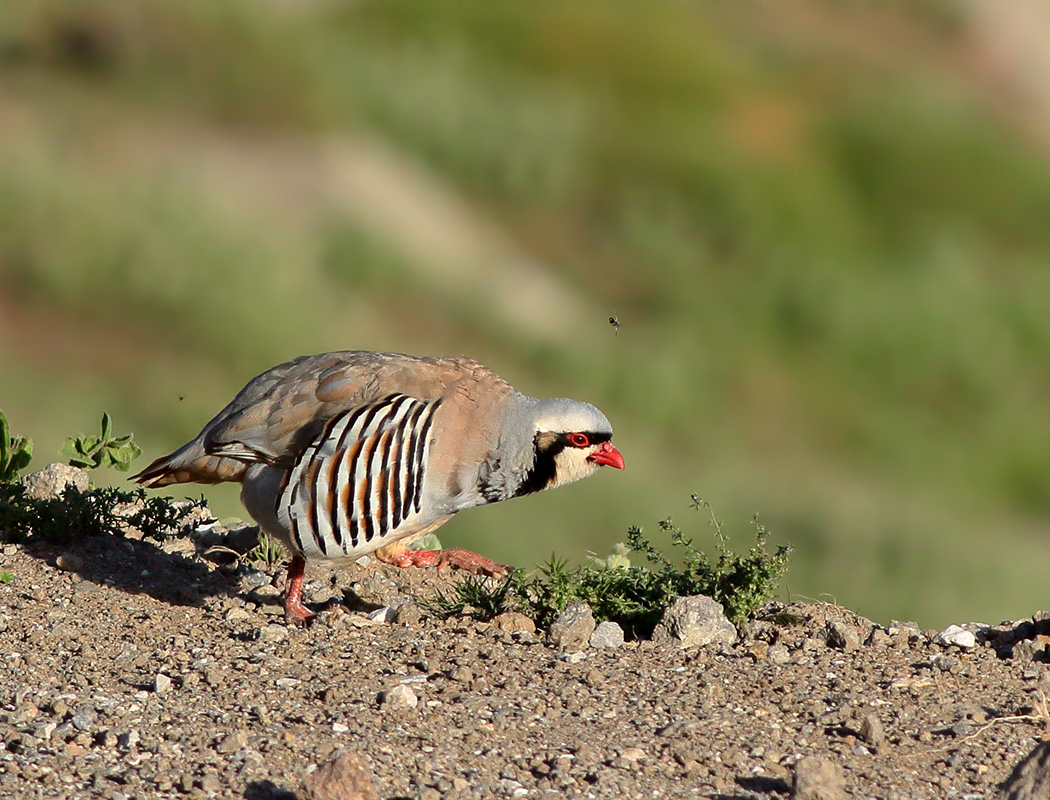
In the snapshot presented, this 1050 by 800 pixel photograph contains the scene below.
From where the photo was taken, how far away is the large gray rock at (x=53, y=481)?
6219mm

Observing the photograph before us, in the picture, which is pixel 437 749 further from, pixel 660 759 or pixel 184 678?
pixel 184 678

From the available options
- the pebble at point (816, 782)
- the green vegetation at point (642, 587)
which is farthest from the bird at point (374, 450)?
the pebble at point (816, 782)

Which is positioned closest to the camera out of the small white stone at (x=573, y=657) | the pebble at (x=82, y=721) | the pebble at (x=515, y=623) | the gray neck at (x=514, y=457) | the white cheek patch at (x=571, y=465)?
→ the pebble at (x=82, y=721)

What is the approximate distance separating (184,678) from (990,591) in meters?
9.34

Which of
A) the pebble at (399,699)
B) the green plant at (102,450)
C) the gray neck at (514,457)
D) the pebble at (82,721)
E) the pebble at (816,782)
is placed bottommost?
the pebble at (82,721)

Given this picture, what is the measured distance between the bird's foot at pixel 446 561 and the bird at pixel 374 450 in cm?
35

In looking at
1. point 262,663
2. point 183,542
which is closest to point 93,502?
point 183,542

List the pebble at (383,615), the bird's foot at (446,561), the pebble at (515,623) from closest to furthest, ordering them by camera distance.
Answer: the pebble at (515,623)
the pebble at (383,615)
the bird's foot at (446,561)

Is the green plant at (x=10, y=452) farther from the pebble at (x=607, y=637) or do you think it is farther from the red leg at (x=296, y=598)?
the pebble at (x=607, y=637)

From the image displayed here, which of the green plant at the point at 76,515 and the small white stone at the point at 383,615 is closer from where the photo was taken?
the small white stone at the point at 383,615

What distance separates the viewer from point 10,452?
6.03 m

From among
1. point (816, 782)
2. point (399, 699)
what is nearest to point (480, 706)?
point (399, 699)

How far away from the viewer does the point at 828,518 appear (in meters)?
13.1

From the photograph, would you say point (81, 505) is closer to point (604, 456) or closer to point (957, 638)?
point (604, 456)
